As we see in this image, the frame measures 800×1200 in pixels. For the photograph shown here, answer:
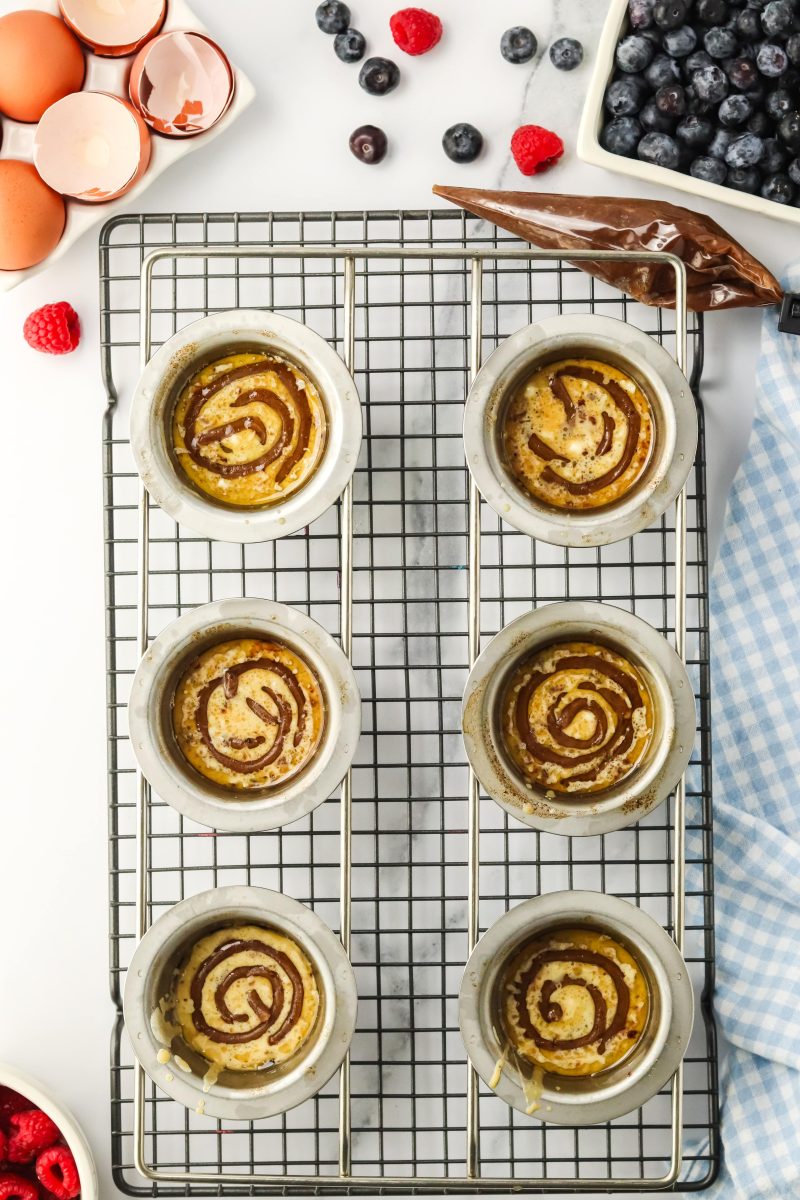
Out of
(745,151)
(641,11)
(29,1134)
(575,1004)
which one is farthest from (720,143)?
(29,1134)

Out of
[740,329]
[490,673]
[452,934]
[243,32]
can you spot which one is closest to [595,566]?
[490,673]

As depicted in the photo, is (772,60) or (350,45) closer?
(772,60)

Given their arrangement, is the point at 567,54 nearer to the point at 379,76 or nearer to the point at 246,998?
the point at 379,76

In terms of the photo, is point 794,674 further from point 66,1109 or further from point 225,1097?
point 66,1109

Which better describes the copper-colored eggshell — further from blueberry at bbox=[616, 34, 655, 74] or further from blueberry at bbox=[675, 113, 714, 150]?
blueberry at bbox=[675, 113, 714, 150]

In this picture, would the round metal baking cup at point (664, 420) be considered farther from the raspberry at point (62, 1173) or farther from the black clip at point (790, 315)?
the raspberry at point (62, 1173)

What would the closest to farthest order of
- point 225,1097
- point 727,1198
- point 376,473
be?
point 225,1097, point 727,1198, point 376,473
